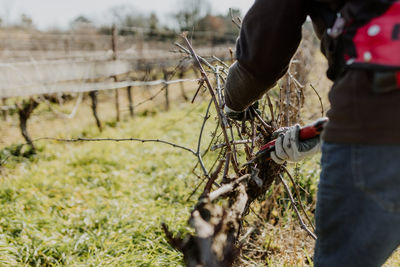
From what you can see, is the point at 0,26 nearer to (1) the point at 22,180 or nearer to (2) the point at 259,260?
(1) the point at 22,180

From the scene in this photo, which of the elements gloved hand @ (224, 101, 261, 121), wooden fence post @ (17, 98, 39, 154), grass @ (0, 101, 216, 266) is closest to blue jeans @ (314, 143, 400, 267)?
gloved hand @ (224, 101, 261, 121)

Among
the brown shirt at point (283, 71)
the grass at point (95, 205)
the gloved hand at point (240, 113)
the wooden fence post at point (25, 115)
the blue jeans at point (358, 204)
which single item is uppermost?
the brown shirt at point (283, 71)

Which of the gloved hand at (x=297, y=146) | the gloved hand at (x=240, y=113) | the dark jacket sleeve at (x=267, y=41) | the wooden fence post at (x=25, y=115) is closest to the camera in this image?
the dark jacket sleeve at (x=267, y=41)

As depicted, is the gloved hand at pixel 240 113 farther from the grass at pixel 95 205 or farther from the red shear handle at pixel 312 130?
the grass at pixel 95 205

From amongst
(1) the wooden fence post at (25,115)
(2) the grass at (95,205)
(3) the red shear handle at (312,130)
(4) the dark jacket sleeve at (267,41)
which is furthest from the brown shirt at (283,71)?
(1) the wooden fence post at (25,115)

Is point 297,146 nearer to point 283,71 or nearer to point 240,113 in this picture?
point 283,71

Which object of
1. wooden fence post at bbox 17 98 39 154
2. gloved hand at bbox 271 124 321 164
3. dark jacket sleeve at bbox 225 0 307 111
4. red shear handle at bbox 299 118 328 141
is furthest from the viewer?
wooden fence post at bbox 17 98 39 154

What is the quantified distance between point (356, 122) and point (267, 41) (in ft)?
1.37

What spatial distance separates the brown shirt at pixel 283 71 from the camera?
36.6 inches

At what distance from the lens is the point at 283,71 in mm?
1349

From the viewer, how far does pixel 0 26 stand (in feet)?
104

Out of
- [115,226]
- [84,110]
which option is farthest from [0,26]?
[115,226]

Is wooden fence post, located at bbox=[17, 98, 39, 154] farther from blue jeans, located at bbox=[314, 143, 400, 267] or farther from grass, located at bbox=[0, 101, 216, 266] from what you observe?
blue jeans, located at bbox=[314, 143, 400, 267]

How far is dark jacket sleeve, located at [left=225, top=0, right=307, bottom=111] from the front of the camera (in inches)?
44.7
